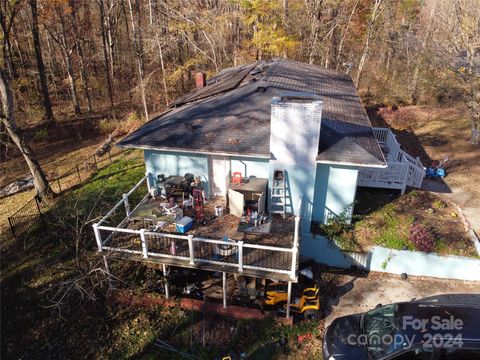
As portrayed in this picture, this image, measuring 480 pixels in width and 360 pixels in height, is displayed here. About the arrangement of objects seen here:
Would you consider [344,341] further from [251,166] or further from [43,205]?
[43,205]

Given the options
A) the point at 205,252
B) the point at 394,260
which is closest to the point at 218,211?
the point at 205,252

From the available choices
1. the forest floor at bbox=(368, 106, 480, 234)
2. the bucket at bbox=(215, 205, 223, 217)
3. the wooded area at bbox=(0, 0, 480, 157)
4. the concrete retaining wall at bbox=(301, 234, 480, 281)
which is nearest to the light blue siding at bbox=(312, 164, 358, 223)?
the concrete retaining wall at bbox=(301, 234, 480, 281)

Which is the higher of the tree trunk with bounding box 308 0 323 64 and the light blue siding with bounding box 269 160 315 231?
the tree trunk with bounding box 308 0 323 64

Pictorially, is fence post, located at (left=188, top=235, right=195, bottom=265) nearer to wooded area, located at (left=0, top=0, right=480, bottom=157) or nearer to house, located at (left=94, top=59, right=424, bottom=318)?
house, located at (left=94, top=59, right=424, bottom=318)

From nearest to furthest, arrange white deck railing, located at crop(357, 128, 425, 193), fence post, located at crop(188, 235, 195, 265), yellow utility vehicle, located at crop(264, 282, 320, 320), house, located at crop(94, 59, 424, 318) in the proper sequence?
fence post, located at crop(188, 235, 195, 265), yellow utility vehicle, located at crop(264, 282, 320, 320), house, located at crop(94, 59, 424, 318), white deck railing, located at crop(357, 128, 425, 193)

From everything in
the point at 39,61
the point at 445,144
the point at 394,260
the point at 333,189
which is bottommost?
the point at 394,260
